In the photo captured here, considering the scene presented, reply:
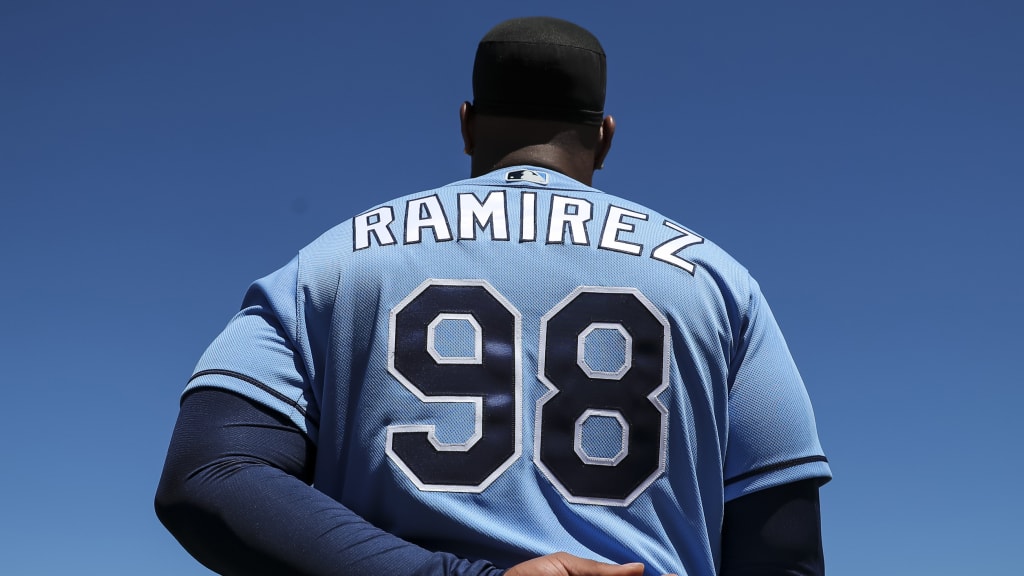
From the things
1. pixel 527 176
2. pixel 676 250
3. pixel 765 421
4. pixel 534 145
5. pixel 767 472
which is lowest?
pixel 767 472

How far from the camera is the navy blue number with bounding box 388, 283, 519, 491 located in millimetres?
3170

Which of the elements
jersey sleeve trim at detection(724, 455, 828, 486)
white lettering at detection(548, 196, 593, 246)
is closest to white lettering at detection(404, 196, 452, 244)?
white lettering at detection(548, 196, 593, 246)

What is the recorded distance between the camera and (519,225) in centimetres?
341

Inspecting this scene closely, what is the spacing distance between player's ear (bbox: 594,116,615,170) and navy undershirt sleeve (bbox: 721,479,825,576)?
1.23 metres

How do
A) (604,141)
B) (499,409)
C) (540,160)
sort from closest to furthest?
1. (499,409)
2. (540,160)
3. (604,141)

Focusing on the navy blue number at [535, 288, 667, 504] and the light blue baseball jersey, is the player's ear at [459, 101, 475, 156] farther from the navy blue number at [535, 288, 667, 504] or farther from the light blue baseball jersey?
the navy blue number at [535, 288, 667, 504]

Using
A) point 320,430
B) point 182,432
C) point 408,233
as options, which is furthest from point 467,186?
point 182,432

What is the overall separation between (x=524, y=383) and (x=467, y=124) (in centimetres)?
110

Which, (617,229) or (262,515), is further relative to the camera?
(617,229)

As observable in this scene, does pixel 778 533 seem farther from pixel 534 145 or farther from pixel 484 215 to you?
pixel 534 145

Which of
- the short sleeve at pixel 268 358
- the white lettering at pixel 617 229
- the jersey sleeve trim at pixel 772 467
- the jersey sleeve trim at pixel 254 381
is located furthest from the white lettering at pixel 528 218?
the jersey sleeve trim at pixel 772 467

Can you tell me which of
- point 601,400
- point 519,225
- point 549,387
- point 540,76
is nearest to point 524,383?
point 549,387

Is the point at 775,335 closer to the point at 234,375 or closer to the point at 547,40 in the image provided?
the point at 547,40

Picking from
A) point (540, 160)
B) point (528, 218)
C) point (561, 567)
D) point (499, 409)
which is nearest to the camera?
point (561, 567)
